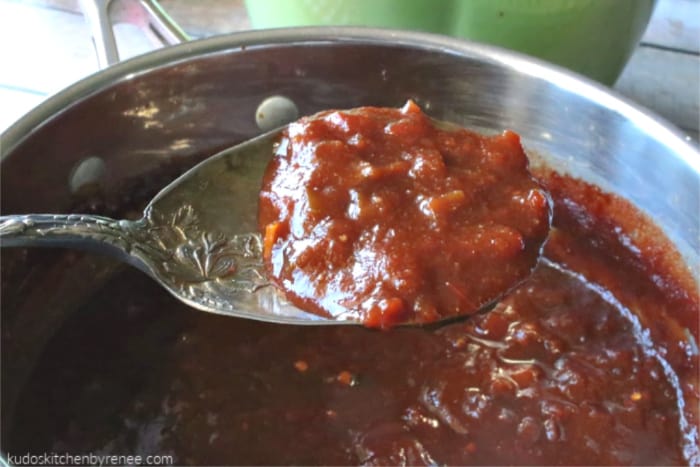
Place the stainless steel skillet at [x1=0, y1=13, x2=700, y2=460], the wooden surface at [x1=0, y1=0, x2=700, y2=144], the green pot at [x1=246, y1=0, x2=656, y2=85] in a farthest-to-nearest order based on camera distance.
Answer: the wooden surface at [x1=0, y1=0, x2=700, y2=144]
the green pot at [x1=246, y1=0, x2=656, y2=85]
the stainless steel skillet at [x1=0, y1=13, x2=700, y2=460]

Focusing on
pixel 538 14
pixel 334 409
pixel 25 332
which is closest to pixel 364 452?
pixel 334 409

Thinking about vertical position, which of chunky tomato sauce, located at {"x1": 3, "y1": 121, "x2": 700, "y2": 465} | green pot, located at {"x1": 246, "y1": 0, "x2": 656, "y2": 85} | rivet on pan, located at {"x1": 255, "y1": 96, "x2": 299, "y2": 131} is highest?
green pot, located at {"x1": 246, "y1": 0, "x2": 656, "y2": 85}

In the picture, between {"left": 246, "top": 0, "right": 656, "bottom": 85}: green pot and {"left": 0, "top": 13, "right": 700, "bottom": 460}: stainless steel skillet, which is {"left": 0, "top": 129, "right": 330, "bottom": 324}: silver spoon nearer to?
{"left": 0, "top": 13, "right": 700, "bottom": 460}: stainless steel skillet

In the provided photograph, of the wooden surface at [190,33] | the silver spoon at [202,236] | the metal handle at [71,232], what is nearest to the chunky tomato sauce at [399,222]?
the silver spoon at [202,236]

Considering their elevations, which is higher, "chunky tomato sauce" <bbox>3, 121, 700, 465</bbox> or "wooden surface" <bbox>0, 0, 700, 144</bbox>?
"wooden surface" <bbox>0, 0, 700, 144</bbox>

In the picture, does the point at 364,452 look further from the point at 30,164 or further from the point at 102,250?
the point at 30,164

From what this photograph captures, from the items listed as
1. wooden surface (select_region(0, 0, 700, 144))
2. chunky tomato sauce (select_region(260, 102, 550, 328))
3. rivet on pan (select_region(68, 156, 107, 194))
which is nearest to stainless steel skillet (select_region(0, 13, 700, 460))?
rivet on pan (select_region(68, 156, 107, 194))
